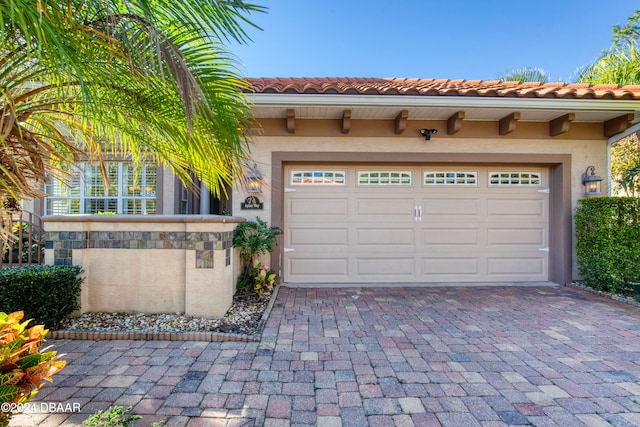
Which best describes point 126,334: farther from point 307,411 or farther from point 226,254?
point 307,411

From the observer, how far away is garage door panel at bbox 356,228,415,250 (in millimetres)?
5652

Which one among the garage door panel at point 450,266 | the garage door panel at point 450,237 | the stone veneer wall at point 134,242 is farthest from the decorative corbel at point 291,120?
the garage door panel at point 450,266

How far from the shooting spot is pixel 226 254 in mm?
3871

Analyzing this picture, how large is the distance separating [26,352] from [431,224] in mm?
5545

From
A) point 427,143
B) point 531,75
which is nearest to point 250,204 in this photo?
point 427,143

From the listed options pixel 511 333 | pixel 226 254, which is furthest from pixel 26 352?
pixel 511 333

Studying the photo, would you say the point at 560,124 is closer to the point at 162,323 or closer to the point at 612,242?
the point at 612,242

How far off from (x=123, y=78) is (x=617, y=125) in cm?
730

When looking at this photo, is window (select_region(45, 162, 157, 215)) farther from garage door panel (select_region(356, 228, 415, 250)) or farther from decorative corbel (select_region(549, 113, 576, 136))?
decorative corbel (select_region(549, 113, 576, 136))

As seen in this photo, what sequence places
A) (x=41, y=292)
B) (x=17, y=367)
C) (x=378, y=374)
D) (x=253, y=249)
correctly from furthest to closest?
(x=253, y=249) < (x=41, y=292) < (x=378, y=374) < (x=17, y=367)

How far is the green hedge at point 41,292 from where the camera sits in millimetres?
3021

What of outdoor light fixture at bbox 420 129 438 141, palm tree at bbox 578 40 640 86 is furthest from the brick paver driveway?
palm tree at bbox 578 40 640 86

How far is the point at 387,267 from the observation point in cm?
569

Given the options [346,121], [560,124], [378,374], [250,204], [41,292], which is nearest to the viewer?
[378,374]
